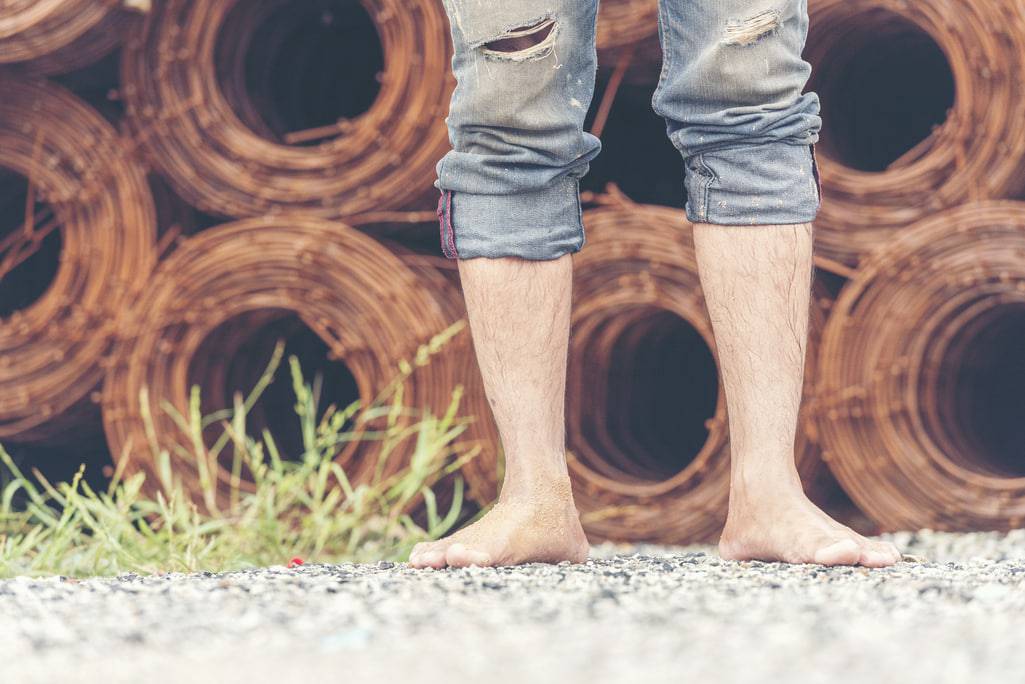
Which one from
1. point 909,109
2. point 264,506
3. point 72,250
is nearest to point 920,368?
point 909,109

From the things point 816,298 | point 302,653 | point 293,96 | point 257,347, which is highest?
point 293,96

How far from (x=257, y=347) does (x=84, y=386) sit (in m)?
0.36

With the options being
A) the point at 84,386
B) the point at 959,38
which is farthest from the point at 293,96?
the point at 959,38

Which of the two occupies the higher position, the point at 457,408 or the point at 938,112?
the point at 938,112

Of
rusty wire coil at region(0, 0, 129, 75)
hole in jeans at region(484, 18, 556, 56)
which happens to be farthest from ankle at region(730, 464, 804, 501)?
rusty wire coil at region(0, 0, 129, 75)

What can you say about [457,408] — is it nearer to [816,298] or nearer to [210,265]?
[210,265]

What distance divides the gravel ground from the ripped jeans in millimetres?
459

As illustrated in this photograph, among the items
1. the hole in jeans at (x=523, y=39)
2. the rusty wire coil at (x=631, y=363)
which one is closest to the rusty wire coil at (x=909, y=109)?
the rusty wire coil at (x=631, y=363)

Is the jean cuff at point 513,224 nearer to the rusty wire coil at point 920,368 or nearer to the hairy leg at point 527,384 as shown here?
the hairy leg at point 527,384

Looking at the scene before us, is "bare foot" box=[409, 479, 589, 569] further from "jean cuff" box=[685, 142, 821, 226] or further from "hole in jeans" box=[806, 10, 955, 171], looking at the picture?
"hole in jeans" box=[806, 10, 955, 171]

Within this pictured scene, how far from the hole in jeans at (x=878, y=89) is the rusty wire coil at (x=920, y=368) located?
35 centimetres

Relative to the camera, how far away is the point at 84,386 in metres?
2.41

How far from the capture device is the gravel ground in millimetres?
811

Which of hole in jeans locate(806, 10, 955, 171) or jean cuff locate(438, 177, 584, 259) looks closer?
jean cuff locate(438, 177, 584, 259)
